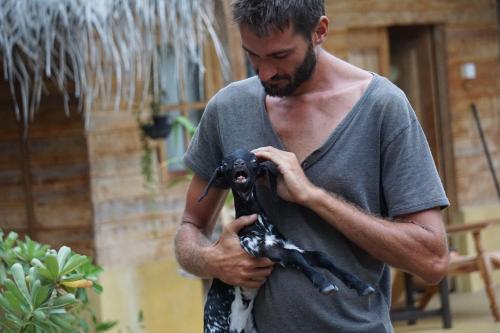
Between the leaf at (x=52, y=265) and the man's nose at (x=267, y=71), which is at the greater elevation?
the man's nose at (x=267, y=71)

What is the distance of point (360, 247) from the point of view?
9.78 ft

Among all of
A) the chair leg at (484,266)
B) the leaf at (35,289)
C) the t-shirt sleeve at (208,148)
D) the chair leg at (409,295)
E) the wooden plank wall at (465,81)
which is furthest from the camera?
the wooden plank wall at (465,81)

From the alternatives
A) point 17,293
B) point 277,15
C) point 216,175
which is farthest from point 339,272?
point 17,293

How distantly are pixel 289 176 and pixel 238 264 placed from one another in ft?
1.00

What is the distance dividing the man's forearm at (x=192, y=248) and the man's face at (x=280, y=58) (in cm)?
52

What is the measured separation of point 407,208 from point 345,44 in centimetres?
747

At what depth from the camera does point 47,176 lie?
27.9 feet

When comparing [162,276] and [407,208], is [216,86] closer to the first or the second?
[162,276]

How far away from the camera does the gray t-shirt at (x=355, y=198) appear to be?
2980mm

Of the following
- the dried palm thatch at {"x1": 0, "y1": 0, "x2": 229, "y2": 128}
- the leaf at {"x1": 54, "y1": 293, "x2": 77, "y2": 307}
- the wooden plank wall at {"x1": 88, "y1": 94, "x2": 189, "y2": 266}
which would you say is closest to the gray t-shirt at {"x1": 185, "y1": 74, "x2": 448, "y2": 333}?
the leaf at {"x1": 54, "y1": 293, "x2": 77, "y2": 307}

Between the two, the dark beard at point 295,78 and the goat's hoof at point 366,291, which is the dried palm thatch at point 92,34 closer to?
the dark beard at point 295,78

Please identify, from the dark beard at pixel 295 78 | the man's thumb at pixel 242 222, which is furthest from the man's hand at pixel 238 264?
the dark beard at pixel 295 78

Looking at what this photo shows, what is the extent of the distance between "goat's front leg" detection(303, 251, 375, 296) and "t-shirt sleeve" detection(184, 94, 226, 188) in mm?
489

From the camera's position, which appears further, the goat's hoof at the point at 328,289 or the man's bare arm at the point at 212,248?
the man's bare arm at the point at 212,248
